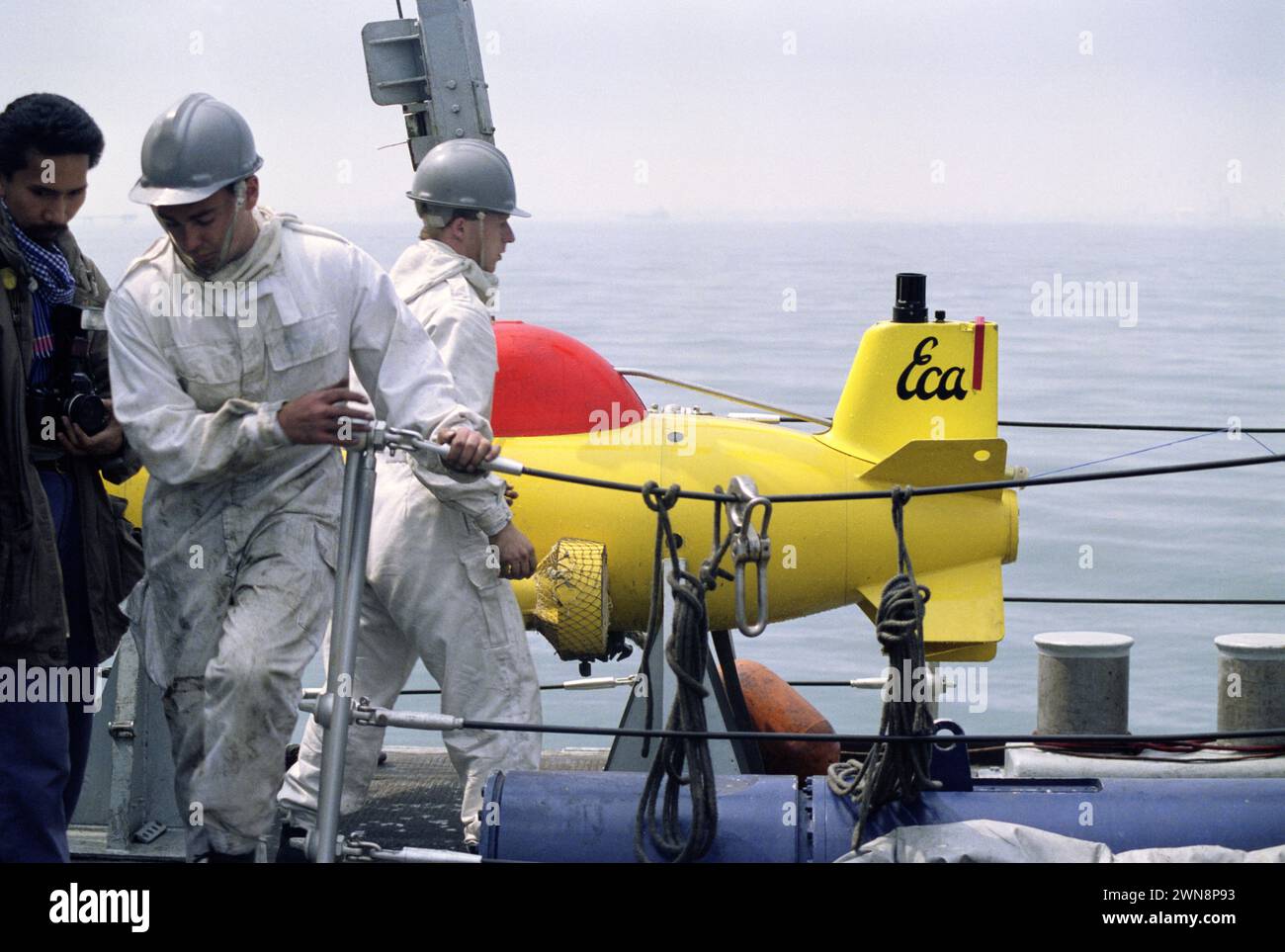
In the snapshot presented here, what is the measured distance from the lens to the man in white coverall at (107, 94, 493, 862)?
381cm

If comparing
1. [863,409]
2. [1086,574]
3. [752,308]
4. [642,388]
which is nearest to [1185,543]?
[1086,574]

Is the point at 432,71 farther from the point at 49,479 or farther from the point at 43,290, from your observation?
the point at 49,479

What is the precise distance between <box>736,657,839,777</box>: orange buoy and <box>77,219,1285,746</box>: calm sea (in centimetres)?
506

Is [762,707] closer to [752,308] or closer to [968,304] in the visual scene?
[968,304]

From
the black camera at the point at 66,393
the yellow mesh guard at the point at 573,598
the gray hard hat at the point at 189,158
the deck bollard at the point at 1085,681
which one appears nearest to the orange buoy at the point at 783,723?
the yellow mesh guard at the point at 573,598

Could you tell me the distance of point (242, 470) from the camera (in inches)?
154

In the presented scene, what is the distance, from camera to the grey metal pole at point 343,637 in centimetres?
370

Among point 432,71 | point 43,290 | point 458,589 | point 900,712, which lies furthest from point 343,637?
point 432,71

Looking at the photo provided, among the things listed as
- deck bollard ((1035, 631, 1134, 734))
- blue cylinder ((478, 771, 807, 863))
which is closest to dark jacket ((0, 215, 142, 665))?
blue cylinder ((478, 771, 807, 863))

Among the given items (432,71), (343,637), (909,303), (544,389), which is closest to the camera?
(343,637)

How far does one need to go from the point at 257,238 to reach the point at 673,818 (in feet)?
5.09

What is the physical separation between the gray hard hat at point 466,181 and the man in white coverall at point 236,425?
0.79m

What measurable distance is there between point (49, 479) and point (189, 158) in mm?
773

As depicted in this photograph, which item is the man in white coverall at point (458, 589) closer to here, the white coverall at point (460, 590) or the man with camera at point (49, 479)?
the white coverall at point (460, 590)
